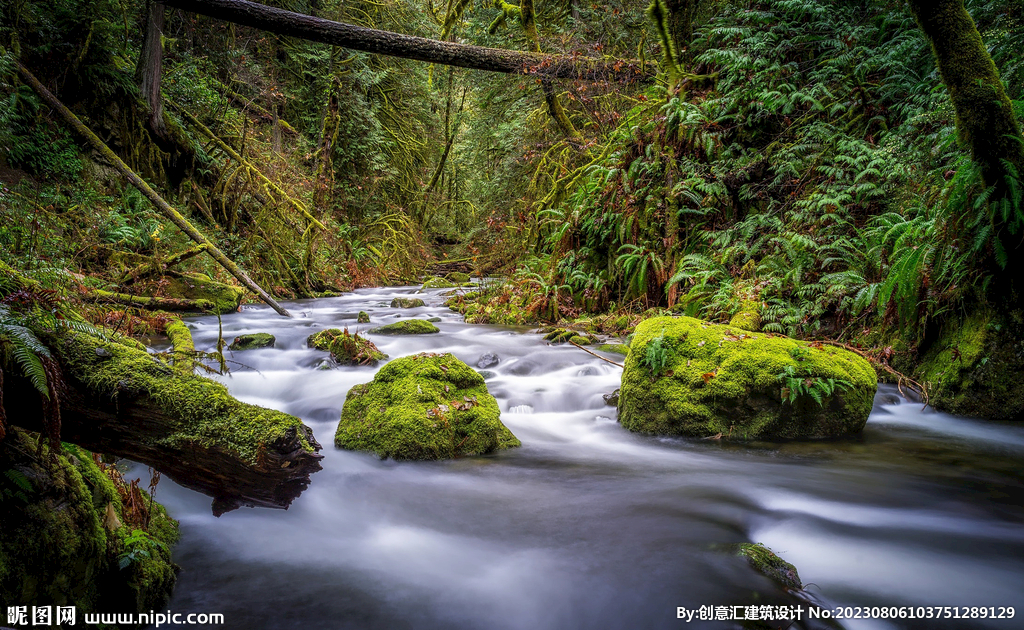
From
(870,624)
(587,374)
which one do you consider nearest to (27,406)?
(870,624)

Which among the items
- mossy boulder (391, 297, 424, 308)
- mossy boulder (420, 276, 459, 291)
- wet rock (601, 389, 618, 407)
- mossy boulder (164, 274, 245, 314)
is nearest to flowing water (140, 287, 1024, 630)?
→ wet rock (601, 389, 618, 407)

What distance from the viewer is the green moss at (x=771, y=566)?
2.57 meters

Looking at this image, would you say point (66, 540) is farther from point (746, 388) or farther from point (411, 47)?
point (411, 47)

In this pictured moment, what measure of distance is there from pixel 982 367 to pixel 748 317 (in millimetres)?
2321

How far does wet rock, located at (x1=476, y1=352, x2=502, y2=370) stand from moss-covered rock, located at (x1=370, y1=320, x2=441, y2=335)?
189 centimetres

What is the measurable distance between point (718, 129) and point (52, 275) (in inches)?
359

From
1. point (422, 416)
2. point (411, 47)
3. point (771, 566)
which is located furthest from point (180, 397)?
point (411, 47)

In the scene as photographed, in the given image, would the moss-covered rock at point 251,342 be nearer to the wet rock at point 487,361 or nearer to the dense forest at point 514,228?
the dense forest at point 514,228

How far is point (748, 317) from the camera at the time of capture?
6.68 meters

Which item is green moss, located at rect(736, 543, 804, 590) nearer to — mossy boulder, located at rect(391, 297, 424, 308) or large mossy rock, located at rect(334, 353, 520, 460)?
large mossy rock, located at rect(334, 353, 520, 460)

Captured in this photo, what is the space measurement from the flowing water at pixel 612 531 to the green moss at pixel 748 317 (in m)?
1.86

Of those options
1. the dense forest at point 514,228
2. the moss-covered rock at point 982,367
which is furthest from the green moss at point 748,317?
the moss-covered rock at point 982,367

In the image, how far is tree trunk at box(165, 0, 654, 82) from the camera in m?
8.46

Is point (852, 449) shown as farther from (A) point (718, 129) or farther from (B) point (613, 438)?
(A) point (718, 129)
